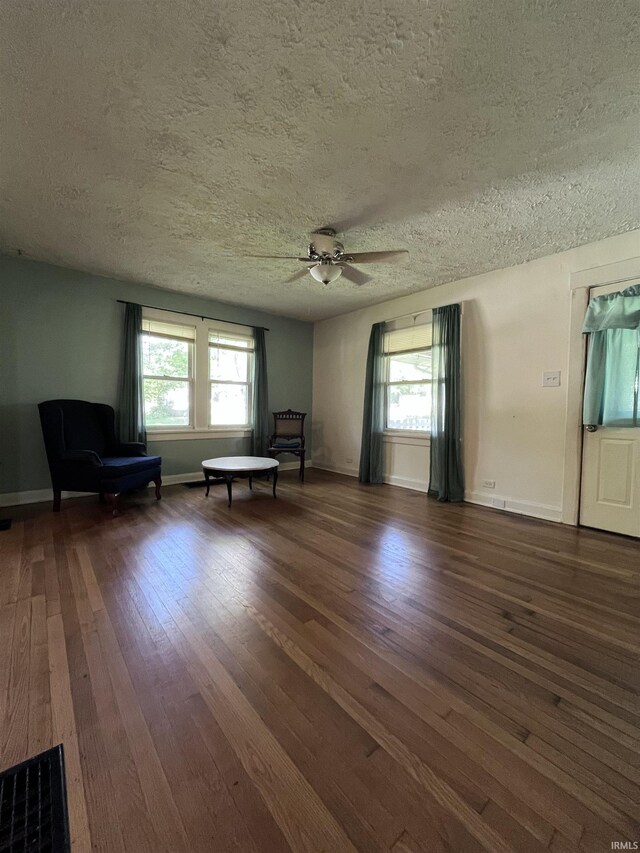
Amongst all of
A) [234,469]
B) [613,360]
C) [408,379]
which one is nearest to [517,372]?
[613,360]

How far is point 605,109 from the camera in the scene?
1.65 m

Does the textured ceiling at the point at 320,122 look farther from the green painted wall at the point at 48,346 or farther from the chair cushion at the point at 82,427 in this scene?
the chair cushion at the point at 82,427

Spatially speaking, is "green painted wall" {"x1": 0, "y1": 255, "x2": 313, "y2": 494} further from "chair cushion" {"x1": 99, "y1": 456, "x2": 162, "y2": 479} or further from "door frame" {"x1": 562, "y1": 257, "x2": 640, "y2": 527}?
"door frame" {"x1": 562, "y1": 257, "x2": 640, "y2": 527}

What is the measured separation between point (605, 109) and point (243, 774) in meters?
3.18

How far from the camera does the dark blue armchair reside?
129 inches

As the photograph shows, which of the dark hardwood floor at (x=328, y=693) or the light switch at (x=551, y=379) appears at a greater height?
the light switch at (x=551, y=379)

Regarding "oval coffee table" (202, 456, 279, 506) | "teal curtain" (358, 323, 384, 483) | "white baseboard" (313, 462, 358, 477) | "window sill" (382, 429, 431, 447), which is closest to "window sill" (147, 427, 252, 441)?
"oval coffee table" (202, 456, 279, 506)

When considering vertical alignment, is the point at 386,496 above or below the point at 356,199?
below

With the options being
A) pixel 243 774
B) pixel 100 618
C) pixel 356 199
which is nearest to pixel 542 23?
pixel 356 199

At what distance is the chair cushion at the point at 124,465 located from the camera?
10.7 ft

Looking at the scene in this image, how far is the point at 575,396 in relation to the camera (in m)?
3.15

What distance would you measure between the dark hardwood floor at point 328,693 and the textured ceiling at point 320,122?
263cm

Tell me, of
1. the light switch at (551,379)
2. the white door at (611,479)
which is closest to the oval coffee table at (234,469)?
the light switch at (551,379)

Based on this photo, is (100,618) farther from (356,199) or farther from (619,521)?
(619,521)
